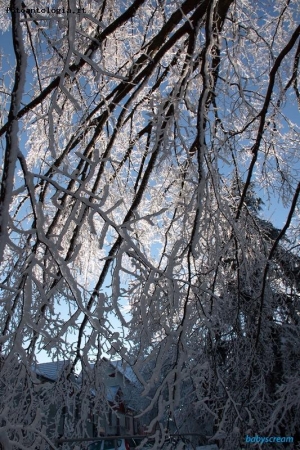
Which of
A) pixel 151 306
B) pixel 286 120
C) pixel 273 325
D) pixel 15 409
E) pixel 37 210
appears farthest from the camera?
pixel 273 325

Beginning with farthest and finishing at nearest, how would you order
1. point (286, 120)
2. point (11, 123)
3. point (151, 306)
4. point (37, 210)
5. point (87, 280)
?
point (87, 280) → point (286, 120) → point (151, 306) → point (37, 210) → point (11, 123)

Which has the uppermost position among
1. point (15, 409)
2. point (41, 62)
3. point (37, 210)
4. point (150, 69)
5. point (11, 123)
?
point (41, 62)

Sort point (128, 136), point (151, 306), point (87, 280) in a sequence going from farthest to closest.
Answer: point (87, 280) → point (128, 136) → point (151, 306)

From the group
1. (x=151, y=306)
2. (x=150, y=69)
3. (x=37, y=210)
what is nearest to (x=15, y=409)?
(x=151, y=306)

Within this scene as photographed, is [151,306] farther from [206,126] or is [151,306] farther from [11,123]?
[206,126]

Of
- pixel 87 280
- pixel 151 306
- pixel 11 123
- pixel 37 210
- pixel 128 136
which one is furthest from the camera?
pixel 87 280

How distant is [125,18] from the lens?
2627mm

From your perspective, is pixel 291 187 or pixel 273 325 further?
pixel 273 325

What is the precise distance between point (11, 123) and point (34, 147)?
8.88 ft

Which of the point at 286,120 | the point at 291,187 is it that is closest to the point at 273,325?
the point at 291,187

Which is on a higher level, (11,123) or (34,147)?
(34,147)

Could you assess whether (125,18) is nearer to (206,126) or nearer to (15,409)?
(206,126)

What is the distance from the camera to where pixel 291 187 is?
3760 mm

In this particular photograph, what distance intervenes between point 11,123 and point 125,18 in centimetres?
176
